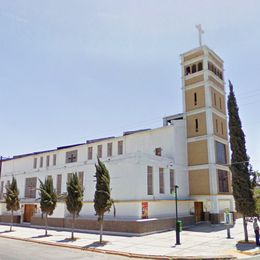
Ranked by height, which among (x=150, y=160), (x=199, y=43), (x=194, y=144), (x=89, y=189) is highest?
(x=199, y=43)

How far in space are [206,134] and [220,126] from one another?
3.67 meters

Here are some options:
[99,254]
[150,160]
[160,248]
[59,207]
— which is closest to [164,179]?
[150,160]

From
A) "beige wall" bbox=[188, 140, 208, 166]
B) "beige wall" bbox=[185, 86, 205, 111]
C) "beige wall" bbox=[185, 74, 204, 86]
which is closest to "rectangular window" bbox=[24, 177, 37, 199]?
"beige wall" bbox=[188, 140, 208, 166]

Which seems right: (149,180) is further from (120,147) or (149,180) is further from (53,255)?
(53,255)

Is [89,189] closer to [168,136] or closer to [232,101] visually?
[168,136]

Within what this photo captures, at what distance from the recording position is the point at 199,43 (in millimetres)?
43188

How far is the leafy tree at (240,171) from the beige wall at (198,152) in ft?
46.8

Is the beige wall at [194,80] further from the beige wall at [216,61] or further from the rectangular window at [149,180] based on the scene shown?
the rectangular window at [149,180]

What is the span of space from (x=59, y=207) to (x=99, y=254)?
1680 cm

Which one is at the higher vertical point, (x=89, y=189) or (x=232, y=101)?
(x=232, y=101)

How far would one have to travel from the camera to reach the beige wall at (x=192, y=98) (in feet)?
132

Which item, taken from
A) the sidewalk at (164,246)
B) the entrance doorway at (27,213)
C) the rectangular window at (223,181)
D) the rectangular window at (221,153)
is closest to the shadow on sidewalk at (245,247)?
the sidewalk at (164,246)

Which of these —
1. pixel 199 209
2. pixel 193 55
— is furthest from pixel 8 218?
pixel 193 55

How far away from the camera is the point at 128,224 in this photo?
2700cm
